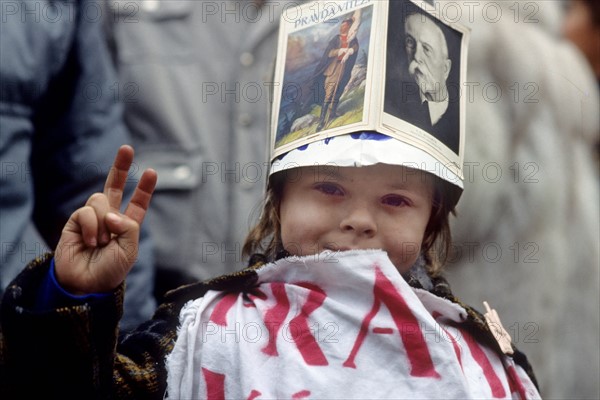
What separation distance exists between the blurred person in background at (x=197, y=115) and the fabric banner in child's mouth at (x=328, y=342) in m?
0.72

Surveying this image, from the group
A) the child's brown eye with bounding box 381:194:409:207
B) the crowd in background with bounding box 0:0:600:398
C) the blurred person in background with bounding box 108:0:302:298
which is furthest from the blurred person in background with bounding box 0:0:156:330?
the child's brown eye with bounding box 381:194:409:207

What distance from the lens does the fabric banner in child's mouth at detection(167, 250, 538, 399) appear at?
5.24 ft

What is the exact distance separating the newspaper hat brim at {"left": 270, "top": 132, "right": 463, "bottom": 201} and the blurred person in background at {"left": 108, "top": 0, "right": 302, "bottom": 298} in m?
0.71

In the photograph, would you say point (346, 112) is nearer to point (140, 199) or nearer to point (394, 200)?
point (394, 200)

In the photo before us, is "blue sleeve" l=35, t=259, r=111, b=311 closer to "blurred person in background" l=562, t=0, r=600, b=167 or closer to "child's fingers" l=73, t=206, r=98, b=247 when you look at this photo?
"child's fingers" l=73, t=206, r=98, b=247

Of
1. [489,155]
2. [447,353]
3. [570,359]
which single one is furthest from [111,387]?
[570,359]

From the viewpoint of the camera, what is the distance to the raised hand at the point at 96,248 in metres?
1.53

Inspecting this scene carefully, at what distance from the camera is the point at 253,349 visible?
162cm

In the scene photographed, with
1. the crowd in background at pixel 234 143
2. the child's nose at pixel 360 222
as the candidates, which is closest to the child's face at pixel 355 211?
the child's nose at pixel 360 222

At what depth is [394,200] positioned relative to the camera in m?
1.71

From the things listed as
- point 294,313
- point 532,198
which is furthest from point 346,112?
point 532,198

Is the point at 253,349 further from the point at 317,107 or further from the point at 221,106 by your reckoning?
the point at 221,106

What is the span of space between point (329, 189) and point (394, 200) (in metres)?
0.11

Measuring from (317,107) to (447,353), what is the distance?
432mm
